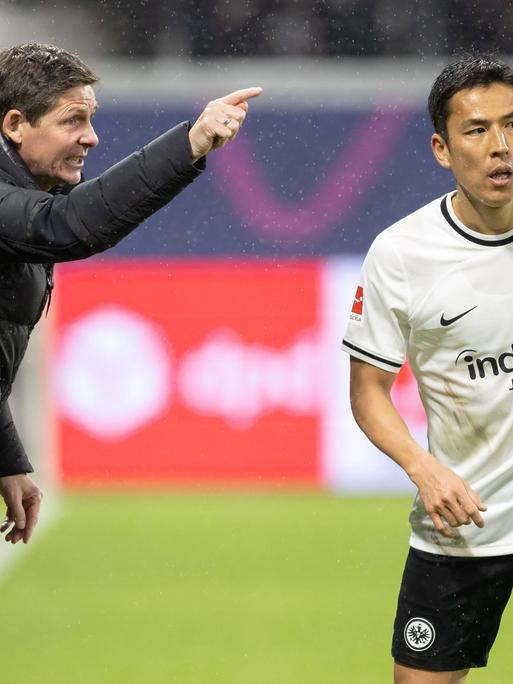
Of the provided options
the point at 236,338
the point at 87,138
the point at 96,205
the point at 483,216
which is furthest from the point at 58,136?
the point at 236,338

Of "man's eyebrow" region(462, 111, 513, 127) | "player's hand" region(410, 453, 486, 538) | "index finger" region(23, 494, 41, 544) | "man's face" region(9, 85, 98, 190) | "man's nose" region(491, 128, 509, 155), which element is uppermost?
"man's eyebrow" region(462, 111, 513, 127)

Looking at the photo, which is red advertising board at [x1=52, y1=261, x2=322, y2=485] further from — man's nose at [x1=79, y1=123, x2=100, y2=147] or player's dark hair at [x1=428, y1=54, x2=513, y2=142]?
man's nose at [x1=79, y1=123, x2=100, y2=147]

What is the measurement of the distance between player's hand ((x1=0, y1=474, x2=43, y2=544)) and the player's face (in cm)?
149

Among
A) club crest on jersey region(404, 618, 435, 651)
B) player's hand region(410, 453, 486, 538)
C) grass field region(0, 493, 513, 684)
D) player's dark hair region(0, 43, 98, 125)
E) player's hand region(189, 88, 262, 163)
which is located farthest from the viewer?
grass field region(0, 493, 513, 684)

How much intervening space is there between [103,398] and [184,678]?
12.5ft

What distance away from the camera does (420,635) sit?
3561mm

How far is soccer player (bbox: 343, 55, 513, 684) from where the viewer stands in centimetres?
340

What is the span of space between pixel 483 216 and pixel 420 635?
3.62 ft

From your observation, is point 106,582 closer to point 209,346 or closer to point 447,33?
point 209,346

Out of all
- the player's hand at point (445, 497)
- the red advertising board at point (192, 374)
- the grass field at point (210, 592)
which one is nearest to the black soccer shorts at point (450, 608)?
the player's hand at point (445, 497)

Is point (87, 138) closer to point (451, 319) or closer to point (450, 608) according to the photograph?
point (451, 319)

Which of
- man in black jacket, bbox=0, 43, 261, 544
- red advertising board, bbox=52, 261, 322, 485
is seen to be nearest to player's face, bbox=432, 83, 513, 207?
man in black jacket, bbox=0, 43, 261, 544

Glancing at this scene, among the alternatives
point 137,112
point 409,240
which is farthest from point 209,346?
point 409,240

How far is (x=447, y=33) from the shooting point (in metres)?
10.9
